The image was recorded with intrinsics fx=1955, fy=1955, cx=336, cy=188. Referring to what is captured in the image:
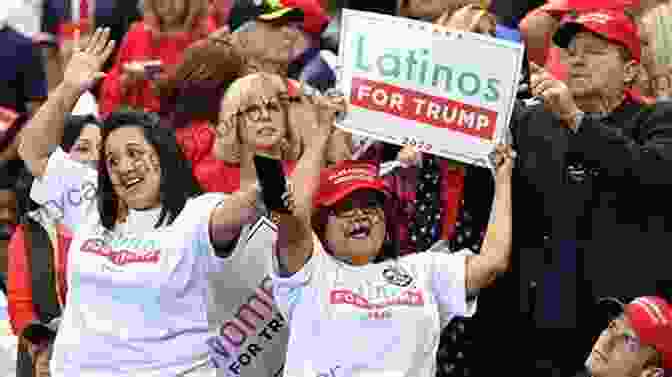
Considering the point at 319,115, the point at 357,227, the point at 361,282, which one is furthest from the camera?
the point at 319,115

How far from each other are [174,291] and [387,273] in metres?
0.72

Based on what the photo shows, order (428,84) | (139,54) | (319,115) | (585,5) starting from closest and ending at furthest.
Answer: (319,115) → (428,84) → (585,5) → (139,54)

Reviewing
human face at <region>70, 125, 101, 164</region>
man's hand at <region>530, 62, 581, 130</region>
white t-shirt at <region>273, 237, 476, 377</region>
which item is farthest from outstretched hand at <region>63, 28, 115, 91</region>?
man's hand at <region>530, 62, 581, 130</region>

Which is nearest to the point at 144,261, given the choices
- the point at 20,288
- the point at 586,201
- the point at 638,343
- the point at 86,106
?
the point at 20,288

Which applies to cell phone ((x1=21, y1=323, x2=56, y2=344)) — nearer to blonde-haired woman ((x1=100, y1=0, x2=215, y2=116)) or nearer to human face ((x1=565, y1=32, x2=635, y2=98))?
blonde-haired woman ((x1=100, y1=0, x2=215, y2=116))

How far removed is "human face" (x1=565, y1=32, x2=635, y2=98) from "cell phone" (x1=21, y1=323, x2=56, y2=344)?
2.16 m

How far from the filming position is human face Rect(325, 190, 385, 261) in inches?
263

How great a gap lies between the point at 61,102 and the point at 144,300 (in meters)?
0.98

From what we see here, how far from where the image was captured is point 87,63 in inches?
283

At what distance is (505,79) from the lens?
6801mm

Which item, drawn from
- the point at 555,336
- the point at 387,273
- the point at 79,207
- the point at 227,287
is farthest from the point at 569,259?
the point at 79,207

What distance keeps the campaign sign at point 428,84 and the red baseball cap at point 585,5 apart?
0.63 m

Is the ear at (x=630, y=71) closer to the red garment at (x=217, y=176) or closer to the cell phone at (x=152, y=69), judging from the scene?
the red garment at (x=217, y=176)

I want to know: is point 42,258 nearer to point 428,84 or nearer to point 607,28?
point 428,84
